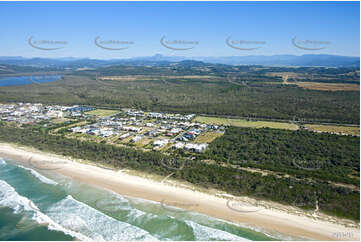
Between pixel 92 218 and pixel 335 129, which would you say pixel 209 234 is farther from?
pixel 335 129

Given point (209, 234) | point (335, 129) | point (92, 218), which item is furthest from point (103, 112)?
point (335, 129)

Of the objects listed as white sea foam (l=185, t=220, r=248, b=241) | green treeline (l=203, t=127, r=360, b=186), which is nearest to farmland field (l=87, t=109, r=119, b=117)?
green treeline (l=203, t=127, r=360, b=186)

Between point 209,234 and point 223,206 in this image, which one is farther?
point 223,206

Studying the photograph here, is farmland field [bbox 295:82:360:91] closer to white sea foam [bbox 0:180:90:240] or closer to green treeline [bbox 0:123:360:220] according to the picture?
green treeline [bbox 0:123:360:220]

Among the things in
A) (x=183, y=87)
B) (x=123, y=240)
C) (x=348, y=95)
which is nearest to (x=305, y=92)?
(x=348, y=95)

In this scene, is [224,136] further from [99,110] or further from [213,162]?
[99,110]

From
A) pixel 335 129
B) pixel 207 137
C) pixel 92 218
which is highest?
pixel 335 129
